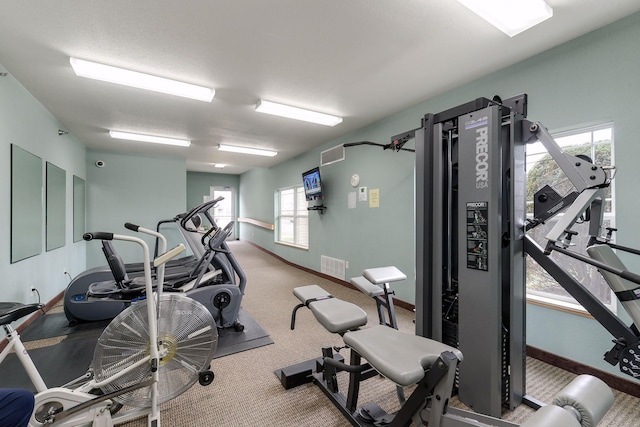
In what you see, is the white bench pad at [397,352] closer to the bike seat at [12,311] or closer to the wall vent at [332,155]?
the bike seat at [12,311]

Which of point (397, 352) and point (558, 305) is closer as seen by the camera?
point (397, 352)

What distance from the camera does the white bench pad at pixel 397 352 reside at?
106cm

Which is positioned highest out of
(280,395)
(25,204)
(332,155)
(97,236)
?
(332,155)

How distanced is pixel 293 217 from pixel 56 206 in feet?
14.2

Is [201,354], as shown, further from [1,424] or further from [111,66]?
[111,66]

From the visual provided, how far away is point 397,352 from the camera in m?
1.19

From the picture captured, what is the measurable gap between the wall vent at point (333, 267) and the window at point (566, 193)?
2802 millimetres

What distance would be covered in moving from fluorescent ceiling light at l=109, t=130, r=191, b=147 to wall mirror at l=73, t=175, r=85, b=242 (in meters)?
1.09

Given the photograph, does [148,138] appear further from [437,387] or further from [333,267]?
[437,387]

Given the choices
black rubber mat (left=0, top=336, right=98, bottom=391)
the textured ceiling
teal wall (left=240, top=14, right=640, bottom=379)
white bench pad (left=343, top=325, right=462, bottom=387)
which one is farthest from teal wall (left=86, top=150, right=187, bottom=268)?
white bench pad (left=343, top=325, right=462, bottom=387)

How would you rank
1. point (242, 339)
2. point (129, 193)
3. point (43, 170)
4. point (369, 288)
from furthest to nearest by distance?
point (129, 193) → point (43, 170) → point (242, 339) → point (369, 288)

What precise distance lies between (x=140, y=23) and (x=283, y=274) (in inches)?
181

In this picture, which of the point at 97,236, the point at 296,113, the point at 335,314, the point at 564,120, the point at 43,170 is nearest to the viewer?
the point at 97,236

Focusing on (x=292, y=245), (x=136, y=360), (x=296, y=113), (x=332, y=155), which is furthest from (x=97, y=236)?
(x=292, y=245)
